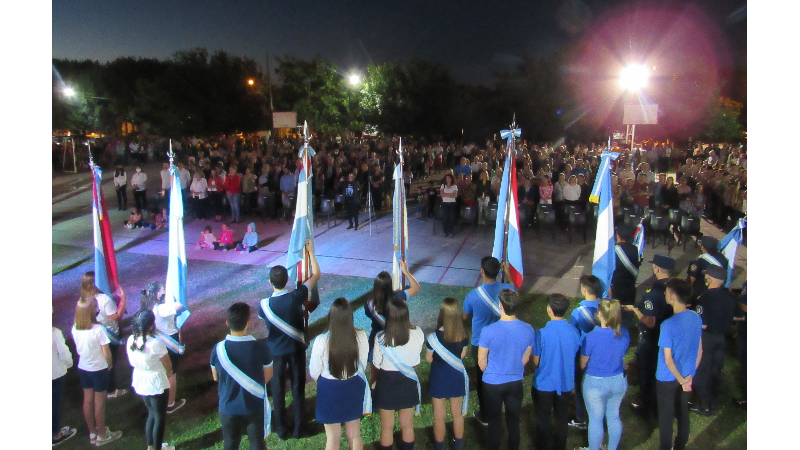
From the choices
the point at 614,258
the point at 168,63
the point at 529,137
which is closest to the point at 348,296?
the point at 614,258

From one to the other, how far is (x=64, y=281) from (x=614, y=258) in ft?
33.3

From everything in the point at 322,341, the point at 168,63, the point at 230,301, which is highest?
the point at 168,63

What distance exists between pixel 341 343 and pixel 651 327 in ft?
10.7

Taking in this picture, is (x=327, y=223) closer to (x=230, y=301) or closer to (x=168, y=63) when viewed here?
(x=230, y=301)

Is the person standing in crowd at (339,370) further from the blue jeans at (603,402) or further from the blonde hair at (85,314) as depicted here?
the blonde hair at (85,314)

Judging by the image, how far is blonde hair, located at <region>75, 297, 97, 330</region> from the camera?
443 cm

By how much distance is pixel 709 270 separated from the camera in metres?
4.89

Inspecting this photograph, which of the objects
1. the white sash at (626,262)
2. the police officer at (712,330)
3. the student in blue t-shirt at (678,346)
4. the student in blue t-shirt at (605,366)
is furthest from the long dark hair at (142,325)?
the white sash at (626,262)

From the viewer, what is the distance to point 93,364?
4566 millimetres

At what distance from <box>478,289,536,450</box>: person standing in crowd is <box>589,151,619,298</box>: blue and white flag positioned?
2.19 meters

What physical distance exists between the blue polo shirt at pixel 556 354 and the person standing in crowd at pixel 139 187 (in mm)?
13976

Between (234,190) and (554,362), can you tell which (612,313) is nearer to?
(554,362)

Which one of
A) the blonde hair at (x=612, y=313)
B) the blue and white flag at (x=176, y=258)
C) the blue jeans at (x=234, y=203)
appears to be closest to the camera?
the blonde hair at (x=612, y=313)

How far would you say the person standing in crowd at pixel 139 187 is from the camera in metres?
14.6
